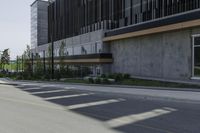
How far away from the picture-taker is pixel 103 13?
48062mm

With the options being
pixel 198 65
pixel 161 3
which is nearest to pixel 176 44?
pixel 198 65

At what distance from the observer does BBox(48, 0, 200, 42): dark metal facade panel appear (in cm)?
3353

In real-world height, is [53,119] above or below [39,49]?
below

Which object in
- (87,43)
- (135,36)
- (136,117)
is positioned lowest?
(136,117)

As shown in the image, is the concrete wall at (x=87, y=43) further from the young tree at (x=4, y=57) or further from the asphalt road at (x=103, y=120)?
the asphalt road at (x=103, y=120)

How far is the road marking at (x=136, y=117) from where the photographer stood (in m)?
10.1

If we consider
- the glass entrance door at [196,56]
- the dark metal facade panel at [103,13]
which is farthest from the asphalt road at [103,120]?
the dark metal facade panel at [103,13]

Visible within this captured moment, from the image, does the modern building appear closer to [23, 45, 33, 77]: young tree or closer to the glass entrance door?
the glass entrance door

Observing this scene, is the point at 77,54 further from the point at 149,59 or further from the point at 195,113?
the point at 195,113

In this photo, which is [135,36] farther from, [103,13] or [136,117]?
[136,117]

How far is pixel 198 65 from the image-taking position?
26984 mm

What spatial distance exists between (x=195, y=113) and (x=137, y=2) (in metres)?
29.2

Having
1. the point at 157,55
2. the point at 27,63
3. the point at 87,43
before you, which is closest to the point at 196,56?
the point at 157,55

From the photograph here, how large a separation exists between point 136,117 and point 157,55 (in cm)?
2179
